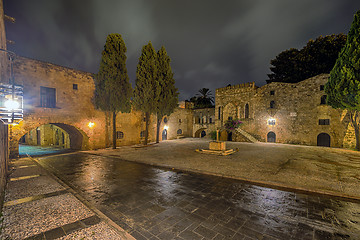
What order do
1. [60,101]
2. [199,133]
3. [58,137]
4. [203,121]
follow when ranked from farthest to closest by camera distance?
1. [199,133]
2. [203,121]
3. [58,137]
4. [60,101]

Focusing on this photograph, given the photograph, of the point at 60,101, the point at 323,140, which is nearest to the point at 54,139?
the point at 60,101

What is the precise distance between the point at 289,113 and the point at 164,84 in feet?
54.2

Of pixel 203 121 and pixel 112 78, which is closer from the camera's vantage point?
pixel 112 78

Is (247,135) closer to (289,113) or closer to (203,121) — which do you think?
(289,113)

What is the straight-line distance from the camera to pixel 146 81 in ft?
54.2

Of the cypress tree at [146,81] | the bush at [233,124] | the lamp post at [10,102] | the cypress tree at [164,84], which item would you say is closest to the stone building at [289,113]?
the bush at [233,124]

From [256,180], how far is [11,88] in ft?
27.4

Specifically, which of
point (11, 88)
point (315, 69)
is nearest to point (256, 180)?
point (11, 88)

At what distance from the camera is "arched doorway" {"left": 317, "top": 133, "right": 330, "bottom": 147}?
57.5 ft

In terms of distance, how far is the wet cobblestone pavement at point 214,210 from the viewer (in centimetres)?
322

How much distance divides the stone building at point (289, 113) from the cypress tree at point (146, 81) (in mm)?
13597

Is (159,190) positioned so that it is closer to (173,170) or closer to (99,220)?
(99,220)

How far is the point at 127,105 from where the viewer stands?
1568cm

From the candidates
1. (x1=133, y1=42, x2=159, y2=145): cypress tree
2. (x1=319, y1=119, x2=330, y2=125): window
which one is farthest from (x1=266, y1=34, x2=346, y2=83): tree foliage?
(x1=133, y1=42, x2=159, y2=145): cypress tree
